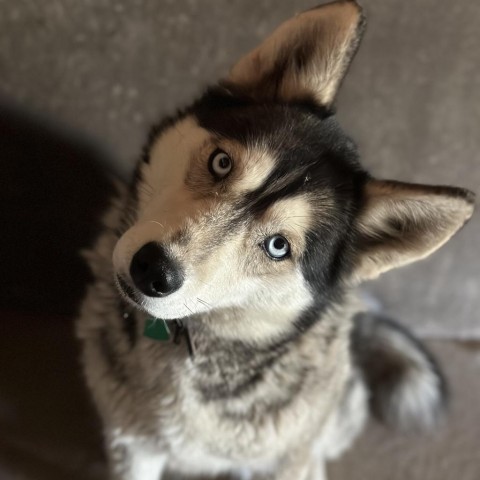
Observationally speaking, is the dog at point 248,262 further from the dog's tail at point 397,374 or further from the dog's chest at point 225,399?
the dog's tail at point 397,374

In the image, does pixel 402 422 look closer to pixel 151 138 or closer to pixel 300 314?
pixel 300 314

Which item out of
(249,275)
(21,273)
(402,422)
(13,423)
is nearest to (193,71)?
(249,275)

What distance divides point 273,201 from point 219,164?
13 centimetres

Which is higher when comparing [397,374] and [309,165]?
[309,165]

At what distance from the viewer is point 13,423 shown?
1.62 meters

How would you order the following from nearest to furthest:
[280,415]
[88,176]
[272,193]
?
[272,193]
[280,415]
[88,176]

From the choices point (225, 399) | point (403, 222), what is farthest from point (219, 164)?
→ point (225, 399)

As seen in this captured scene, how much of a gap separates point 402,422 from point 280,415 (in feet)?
2.03

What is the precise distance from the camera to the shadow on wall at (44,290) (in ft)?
5.08

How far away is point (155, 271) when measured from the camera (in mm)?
999

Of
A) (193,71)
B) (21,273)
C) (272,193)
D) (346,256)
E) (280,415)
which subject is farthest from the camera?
(21,273)

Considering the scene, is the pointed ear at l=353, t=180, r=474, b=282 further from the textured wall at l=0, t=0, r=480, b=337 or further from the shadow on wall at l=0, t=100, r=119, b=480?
the shadow on wall at l=0, t=100, r=119, b=480

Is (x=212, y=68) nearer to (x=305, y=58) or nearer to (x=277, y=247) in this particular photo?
(x=305, y=58)

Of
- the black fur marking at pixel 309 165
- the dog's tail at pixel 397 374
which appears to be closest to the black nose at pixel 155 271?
the black fur marking at pixel 309 165
